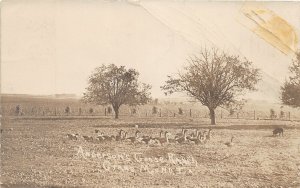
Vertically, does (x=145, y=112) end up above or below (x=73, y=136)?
above

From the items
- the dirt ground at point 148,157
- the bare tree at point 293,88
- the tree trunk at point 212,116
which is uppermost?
→ the bare tree at point 293,88

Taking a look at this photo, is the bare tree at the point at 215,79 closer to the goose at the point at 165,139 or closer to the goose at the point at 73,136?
the goose at the point at 165,139

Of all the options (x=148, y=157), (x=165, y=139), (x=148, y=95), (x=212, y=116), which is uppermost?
(x=148, y=95)

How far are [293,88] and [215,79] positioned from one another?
44 cm

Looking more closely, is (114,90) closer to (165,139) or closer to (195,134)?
(165,139)

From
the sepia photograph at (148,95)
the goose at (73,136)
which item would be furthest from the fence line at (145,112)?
the goose at (73,136)

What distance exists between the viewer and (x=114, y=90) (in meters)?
2.80

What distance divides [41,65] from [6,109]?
32 centimetres

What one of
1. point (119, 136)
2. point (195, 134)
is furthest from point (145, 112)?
point (195, 134)

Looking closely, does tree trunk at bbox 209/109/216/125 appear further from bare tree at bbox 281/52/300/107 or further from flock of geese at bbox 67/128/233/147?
bare tree at bbox 281/52/300/107

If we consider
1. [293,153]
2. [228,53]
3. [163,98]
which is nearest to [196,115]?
[163,98]

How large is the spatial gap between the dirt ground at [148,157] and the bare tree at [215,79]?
0.45ft

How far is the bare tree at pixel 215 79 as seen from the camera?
9.08ft

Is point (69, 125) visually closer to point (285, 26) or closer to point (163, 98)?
point (163, 98)
